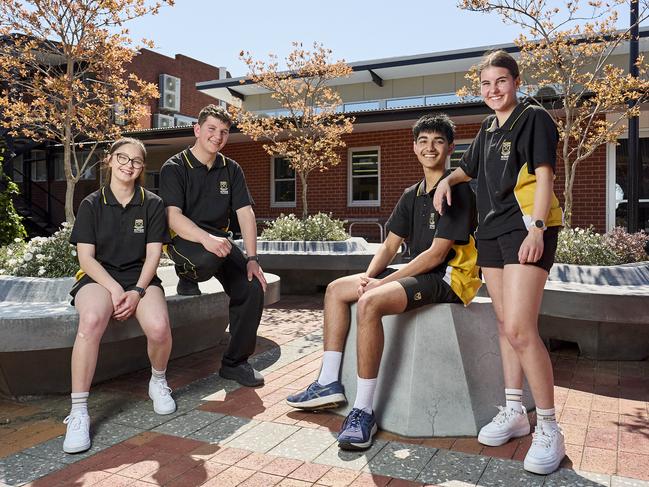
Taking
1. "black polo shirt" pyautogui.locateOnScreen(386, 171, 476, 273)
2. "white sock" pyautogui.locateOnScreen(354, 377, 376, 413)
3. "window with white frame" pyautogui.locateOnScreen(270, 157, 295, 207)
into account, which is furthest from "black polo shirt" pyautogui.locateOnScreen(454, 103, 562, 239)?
"window with white frame" pyautogui.locateOnScreen(270, 157, 295, 207)

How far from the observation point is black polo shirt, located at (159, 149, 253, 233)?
391 centimetres

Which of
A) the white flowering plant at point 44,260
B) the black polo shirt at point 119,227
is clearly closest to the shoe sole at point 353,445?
the black polo shirt at point 119,227

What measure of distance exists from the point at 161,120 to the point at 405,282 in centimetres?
2310

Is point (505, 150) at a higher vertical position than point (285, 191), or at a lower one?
lower

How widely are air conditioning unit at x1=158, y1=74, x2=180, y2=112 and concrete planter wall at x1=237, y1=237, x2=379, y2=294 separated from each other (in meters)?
18.9

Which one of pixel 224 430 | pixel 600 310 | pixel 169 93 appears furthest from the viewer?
pixel 169 93

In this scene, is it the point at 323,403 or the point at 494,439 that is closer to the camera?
the point at 494,439

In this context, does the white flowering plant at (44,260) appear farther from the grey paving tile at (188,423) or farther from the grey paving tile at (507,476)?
the grey paving tile at (507,476)

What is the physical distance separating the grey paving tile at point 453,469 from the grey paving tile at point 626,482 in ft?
1.78

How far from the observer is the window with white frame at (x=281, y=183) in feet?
47.9

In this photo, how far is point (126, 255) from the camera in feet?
11.5

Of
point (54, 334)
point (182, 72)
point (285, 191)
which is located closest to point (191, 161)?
point (54, 334)

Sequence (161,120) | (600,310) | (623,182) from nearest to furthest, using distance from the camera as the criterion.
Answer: (600,310) < (623,182) < (161,120)

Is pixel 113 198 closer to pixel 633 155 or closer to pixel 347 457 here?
pixel 347 457
